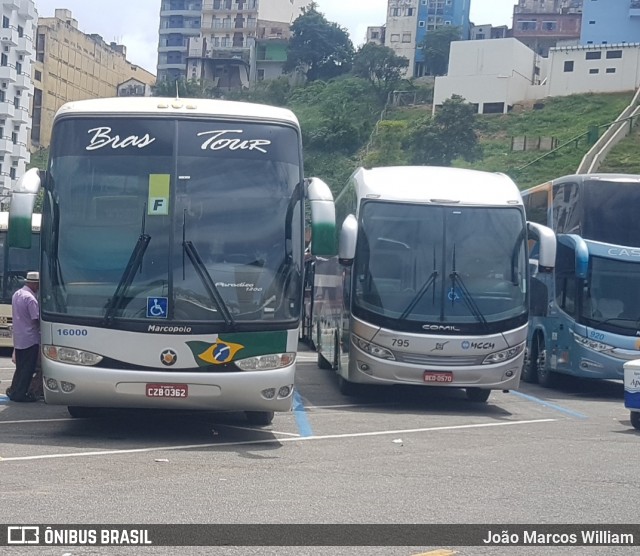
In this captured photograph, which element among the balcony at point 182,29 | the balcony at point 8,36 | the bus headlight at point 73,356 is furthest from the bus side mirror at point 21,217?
the balcony at point 182,29

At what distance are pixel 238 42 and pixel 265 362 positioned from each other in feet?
361

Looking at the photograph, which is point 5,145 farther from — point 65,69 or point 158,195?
point 158,195

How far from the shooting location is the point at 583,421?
15.1 meters

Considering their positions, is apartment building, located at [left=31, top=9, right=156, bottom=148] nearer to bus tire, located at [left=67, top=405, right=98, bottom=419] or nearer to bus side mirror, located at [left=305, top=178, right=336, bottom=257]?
bus tire, located at [left=67, top=405, right=98, bottom=419]

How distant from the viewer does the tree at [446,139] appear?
68875 mm

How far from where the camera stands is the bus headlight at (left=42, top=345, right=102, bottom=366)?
36.0 ft

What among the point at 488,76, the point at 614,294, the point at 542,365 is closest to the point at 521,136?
the point at 488,76

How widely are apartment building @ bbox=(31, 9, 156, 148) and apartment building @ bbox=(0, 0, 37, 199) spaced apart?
1250cm

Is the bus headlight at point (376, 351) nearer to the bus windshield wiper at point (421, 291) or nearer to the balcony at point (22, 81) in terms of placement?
the bus windshield wiper at point (421, 291)

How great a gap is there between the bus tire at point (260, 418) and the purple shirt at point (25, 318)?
2924 millimetres

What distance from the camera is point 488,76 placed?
91750 mm

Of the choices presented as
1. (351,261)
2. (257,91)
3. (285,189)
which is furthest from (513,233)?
(257,91)

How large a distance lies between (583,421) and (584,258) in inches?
175

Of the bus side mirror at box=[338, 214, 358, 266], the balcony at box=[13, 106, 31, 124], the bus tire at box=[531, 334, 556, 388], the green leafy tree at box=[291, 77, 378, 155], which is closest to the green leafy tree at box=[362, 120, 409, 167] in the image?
the green leafy tree at box=[291, 77, 378, 155]
